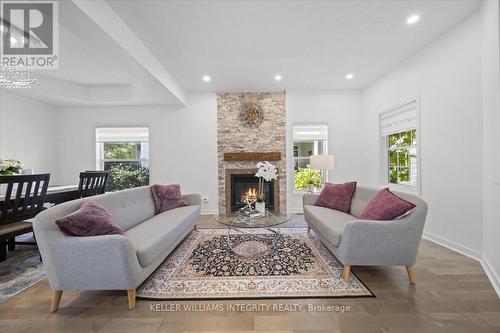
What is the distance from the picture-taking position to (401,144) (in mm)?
3922

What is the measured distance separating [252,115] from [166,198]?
264 cm

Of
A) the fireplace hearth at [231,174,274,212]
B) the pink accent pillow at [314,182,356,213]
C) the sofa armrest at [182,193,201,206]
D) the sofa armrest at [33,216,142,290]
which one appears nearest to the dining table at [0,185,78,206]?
the sofa armrest at [182,193,201,206]

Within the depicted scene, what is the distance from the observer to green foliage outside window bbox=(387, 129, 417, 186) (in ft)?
12.0

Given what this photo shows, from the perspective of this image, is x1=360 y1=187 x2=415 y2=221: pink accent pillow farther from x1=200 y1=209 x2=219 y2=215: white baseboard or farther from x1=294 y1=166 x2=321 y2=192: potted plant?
x1=200 y1=209 x2=219 y2=215: white baseboard

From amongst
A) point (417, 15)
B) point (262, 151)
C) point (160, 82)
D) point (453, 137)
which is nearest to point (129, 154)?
point (160, 82)

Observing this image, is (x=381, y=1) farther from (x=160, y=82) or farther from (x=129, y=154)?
(x=129, y=154)

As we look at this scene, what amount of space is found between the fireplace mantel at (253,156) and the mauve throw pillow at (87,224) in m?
3.10

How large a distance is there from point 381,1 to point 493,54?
123 centimetres

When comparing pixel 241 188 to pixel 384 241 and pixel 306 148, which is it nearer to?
pixel 306 148

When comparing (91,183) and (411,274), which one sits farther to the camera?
(91,183)

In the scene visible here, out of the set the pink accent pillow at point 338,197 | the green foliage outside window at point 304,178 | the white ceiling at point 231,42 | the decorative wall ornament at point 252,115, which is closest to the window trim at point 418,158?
the white ceiling at point 231,42

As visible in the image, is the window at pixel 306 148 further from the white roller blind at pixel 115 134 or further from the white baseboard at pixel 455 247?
the white roller blind at pixel 115 134

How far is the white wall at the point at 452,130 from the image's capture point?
8.45 ft

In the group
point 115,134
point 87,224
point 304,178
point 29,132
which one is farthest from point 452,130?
point 29,132
